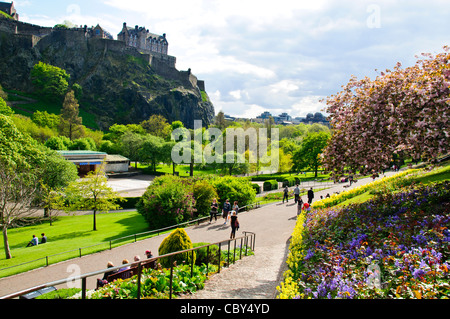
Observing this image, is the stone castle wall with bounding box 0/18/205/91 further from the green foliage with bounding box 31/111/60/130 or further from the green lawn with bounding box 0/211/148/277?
the green lawn with bounding box 0/211/148/277

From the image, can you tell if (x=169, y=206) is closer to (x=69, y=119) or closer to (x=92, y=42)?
(x=69, y=119)

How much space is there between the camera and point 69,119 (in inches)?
2987

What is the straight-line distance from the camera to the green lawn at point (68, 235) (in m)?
15.0

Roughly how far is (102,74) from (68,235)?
10984 cm

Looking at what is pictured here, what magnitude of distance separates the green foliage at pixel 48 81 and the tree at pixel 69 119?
28122 millimetres

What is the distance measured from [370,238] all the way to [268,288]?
265 cm

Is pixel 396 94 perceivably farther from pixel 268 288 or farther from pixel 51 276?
pixel 51 276

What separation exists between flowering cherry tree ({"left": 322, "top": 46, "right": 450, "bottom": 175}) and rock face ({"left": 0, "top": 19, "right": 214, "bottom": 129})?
106 metres

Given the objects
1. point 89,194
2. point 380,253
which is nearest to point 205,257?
point 380,253

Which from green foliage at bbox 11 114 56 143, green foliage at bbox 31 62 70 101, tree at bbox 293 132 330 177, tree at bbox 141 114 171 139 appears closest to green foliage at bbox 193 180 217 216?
tree at bbox 293 132 330 177

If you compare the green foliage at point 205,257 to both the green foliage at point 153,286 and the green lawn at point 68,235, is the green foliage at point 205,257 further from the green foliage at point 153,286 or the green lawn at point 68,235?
the green lawn at point 68,235

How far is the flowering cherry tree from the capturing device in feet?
25.7

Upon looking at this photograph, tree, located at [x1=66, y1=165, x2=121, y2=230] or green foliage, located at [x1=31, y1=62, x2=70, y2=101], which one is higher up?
green foliage, located at [x1=31, y1=62, x2=70, y2=101]
